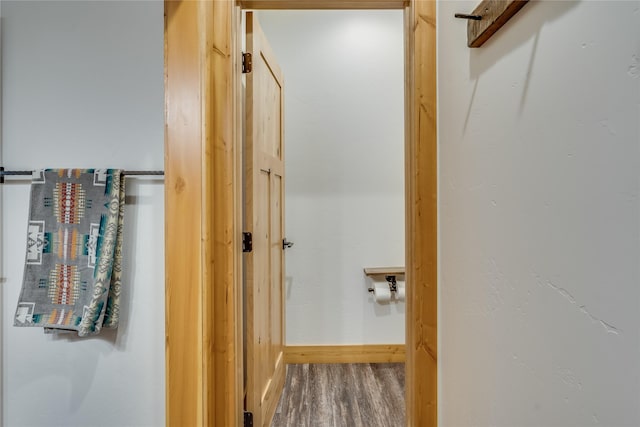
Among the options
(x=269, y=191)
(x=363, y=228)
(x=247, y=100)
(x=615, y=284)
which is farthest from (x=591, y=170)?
(x=363, y=228)

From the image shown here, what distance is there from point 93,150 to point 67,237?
1.06 ft

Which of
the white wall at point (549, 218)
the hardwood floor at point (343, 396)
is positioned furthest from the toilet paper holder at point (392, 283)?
the white wall at point (549, 218)

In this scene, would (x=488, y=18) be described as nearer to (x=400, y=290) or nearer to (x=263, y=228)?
(x=263, y=228)

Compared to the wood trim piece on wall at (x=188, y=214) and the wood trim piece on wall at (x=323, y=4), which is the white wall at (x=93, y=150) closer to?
the wood trim piece on wall at (x=188, y=214)

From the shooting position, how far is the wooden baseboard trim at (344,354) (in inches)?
113

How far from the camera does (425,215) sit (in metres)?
1.42

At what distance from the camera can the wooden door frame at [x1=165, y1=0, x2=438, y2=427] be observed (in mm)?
1330

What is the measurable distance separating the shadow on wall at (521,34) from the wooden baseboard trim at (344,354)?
223 cm

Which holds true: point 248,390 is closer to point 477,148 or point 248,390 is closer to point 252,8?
point 477,148

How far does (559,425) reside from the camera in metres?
0.73

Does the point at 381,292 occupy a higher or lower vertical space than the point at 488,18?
lower

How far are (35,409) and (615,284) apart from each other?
1.83 meters

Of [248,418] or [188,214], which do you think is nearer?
[188,214]

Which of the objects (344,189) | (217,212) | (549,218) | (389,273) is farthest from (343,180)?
(549,218)
